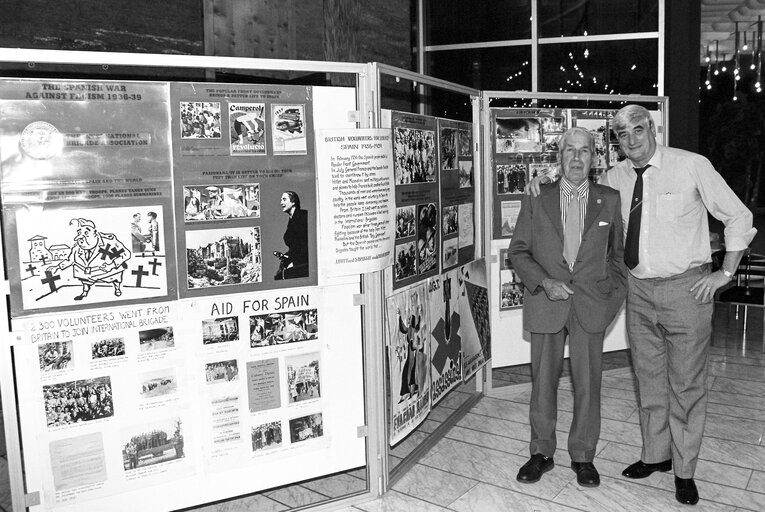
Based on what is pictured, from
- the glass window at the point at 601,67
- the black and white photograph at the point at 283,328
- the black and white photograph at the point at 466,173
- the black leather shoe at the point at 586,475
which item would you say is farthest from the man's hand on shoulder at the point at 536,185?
the glass window at the point at 601,67

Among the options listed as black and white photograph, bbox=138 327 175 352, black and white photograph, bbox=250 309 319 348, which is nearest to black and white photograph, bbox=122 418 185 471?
black and white photograph, bbox=138 327 175 352

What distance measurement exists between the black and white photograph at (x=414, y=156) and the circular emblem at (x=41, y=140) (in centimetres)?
161

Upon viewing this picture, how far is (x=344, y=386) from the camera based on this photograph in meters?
3.38

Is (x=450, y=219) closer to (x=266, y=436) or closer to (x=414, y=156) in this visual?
(x=414, y=156)

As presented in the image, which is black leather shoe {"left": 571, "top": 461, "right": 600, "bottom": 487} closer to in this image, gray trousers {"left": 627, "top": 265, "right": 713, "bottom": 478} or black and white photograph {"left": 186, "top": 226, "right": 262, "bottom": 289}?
gray trousers {"left": 627, "top": 265, "right": 713, "bottom": 478}

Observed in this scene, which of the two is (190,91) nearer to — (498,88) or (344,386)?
(344,386)

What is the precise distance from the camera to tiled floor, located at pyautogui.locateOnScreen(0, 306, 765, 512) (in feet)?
11.4

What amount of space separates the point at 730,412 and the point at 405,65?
201 inches

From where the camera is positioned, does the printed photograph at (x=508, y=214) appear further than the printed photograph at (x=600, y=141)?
No

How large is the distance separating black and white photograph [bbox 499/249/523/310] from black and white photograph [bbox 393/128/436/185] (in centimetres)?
135

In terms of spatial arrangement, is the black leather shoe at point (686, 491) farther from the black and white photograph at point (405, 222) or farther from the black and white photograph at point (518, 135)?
the black and white photograph at point (518, 135)

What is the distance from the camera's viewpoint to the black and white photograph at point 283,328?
311 centimetres

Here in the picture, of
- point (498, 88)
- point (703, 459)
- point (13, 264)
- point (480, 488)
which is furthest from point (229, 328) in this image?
point (498, 88)

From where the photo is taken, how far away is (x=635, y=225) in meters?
3.49
